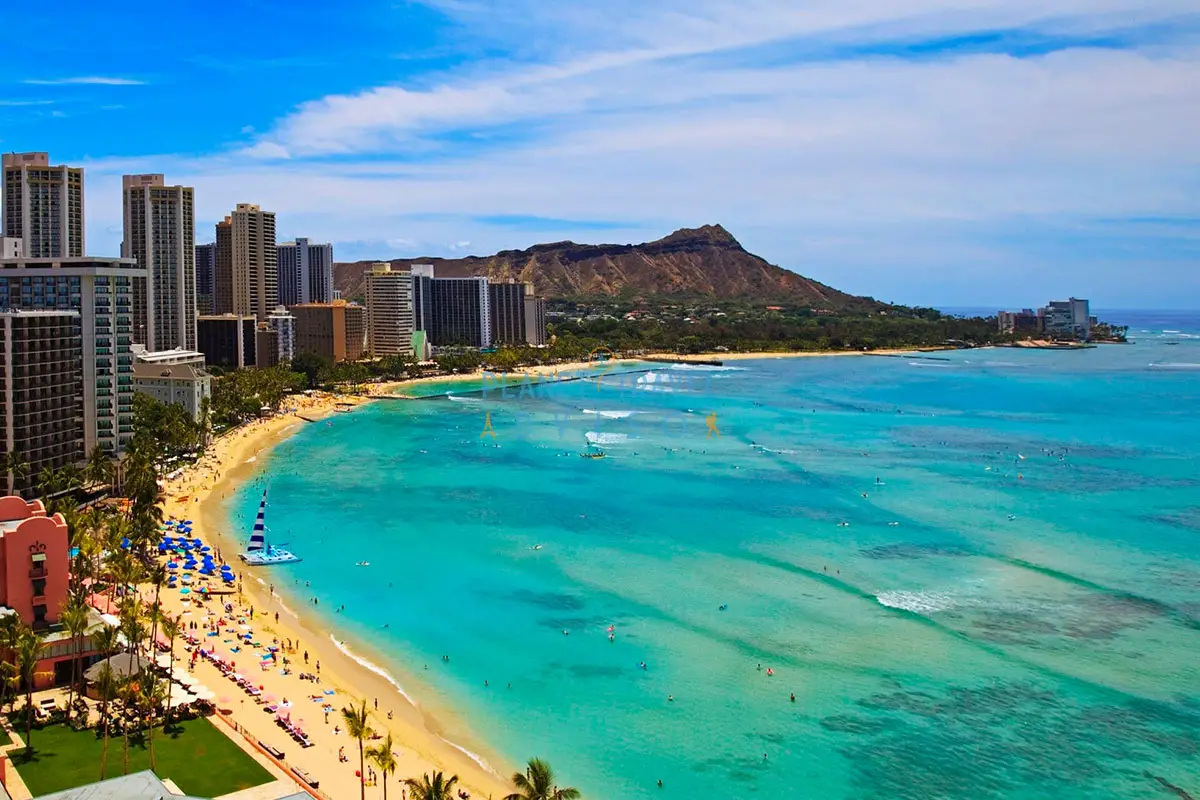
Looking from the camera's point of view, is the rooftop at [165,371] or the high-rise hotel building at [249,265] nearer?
the rooftop at [165,371]

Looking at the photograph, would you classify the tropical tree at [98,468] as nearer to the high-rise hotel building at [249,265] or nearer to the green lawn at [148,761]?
the green lawn at [148,761]

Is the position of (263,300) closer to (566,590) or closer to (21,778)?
(566,590)

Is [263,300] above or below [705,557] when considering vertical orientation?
above

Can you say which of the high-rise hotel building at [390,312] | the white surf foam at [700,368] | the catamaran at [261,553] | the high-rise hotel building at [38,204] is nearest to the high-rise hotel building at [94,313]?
the catamaran at [261,553]

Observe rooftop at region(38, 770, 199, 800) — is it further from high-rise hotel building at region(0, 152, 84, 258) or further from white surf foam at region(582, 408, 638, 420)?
high-rise hotel building at region(0, 152, 84, 258)

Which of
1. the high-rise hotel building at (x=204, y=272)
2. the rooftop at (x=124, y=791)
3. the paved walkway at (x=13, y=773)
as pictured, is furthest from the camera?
the high-rise hotel building at (x=204, y=272)

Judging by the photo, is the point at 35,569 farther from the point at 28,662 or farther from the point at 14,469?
the point at 14,469

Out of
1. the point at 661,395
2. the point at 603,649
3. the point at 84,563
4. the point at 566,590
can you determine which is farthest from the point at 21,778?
the point at 661,395
